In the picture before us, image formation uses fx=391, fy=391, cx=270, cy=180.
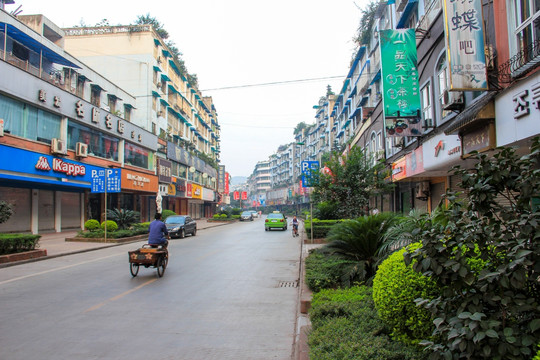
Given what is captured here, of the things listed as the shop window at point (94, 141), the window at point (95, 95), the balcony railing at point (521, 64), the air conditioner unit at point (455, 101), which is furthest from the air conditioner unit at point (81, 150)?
the balcony railing at point (521, 64)

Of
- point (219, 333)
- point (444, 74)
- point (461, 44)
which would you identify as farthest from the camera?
point (444, 74)

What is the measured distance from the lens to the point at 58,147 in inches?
928

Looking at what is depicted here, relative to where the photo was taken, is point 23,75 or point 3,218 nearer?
point 3,218

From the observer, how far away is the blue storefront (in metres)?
20.6

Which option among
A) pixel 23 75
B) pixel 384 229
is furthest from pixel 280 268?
pixel 23 75

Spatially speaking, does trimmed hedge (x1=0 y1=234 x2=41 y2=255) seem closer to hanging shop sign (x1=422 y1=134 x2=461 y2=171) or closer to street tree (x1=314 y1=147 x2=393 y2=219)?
street tree (x1=314 y1=147 x2=393 y2=219)

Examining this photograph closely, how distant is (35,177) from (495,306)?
24053 mm

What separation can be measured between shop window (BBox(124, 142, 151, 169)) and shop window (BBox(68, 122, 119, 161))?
6.21 ft

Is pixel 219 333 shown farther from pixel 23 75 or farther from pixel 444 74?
pixel 23 75

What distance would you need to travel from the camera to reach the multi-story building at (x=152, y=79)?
39.7m

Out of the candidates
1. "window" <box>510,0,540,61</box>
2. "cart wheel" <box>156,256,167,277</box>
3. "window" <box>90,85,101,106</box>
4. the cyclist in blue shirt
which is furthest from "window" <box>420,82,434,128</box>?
"window" <box>90,85,101,106</box>

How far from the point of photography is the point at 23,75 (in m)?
20.9

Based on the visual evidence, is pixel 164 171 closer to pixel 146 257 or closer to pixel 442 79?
pixel 146 257

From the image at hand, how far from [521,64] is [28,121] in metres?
23.3
